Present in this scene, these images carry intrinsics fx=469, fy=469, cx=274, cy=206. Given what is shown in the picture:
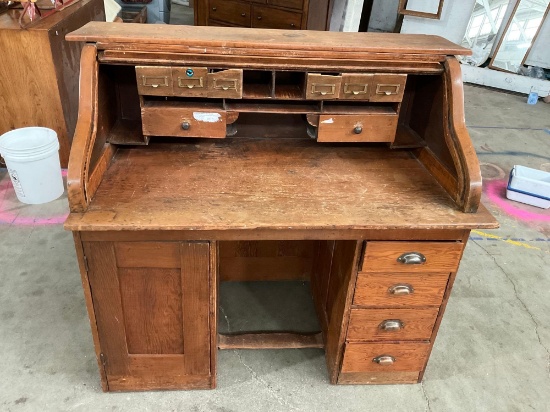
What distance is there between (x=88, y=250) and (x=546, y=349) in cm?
205

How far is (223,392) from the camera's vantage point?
1.88m

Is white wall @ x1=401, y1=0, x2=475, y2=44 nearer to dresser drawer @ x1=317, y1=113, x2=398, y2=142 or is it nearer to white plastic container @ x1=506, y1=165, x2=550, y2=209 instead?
white plastic container @ x1=506, y1=165, x2=550, y2=209

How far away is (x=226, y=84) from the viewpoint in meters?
1.60

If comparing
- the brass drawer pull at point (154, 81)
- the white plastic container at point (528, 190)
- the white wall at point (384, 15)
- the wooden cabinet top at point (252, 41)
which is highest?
the wooden cabinet top at point (252, 41)

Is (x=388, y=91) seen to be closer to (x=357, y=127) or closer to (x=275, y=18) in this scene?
(x=357, y=127)

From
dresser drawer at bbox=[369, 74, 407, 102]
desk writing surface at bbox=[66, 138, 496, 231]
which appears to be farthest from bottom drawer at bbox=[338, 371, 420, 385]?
dresser drawer at bbox=[369, 74, 407, 102]

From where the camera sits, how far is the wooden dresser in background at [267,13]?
15.2 ft

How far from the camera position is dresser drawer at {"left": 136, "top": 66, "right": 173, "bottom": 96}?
1562 millimetres

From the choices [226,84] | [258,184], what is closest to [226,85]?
[226,84]

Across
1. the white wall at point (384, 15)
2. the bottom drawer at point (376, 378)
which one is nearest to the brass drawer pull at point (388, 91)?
the bottom drawer at point (376, 378)

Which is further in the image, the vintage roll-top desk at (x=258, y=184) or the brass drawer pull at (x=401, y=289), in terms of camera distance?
the brass drawer pull at (x=401, y=289)

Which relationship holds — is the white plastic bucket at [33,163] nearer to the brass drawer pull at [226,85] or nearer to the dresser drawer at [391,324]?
the brass drawer pull at [226,85]

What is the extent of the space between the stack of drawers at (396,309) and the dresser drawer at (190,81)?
2.55 ft

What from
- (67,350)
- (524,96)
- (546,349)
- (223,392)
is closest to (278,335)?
(223,392)
